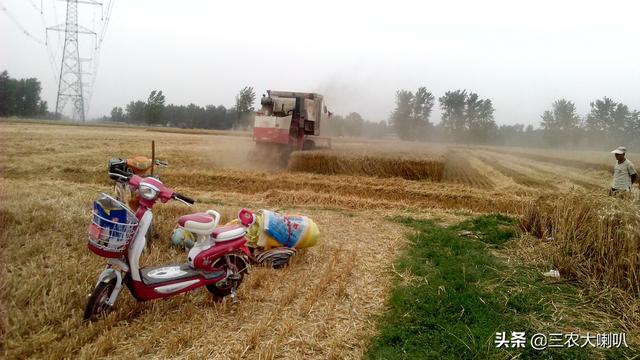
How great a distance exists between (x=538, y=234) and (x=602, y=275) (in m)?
2.28

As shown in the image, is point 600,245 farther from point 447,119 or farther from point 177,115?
point 177,115

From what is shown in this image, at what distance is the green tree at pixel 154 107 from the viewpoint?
72375mm

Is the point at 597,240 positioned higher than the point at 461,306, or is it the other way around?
the point at 597,240

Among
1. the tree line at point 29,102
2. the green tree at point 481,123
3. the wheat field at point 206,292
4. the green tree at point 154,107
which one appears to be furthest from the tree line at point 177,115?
the wheat field at point 206,292

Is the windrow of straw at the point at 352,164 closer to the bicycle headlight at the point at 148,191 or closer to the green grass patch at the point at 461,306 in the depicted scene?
the green grass patch at the point at 461,306

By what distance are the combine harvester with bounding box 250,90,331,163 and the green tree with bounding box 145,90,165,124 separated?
61.4 m

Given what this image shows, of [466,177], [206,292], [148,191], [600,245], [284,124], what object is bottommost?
[206,292]

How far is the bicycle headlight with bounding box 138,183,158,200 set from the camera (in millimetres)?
3873

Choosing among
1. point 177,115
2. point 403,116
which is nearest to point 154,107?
point 177,115

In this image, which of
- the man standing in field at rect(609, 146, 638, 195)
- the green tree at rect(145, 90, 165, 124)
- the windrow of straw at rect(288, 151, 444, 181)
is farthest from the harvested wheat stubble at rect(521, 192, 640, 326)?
the green tree at rect(145, 90, 165, 124)

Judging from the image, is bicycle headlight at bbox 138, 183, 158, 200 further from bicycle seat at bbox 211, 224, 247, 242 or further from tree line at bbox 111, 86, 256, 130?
tree line at bbox 111, 86, 256, 130

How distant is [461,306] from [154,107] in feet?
247

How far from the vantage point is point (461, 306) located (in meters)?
4.38

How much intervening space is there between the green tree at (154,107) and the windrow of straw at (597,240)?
243ft
